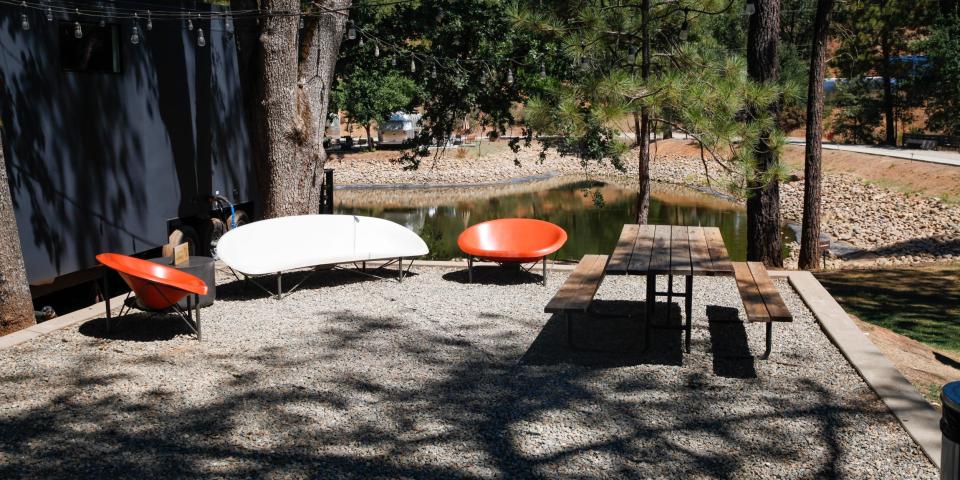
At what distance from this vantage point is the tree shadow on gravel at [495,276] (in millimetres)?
7891

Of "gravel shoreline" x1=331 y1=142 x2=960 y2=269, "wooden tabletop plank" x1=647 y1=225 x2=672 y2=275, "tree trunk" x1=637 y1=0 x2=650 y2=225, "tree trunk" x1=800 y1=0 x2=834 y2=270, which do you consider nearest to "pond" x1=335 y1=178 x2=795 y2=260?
"gravel shoreline" x1=331 y1=142 x2=960 y2=269

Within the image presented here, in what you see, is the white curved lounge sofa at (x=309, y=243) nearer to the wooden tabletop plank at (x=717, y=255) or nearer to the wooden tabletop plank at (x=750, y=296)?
the wooden tabletop plank at (x=717, y=255)

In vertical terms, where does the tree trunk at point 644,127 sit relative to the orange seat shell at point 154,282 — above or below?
above

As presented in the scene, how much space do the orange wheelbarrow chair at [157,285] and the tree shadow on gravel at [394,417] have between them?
36 cm

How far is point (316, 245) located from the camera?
7508 millimetres

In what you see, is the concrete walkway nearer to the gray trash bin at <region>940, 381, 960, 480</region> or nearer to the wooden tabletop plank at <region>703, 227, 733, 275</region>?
the wooden tabletop plank at <region>703, 227, 733, 275</region>

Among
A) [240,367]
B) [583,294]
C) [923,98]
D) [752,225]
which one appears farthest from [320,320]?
[923,98]

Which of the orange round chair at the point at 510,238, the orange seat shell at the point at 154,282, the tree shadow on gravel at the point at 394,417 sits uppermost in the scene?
the orange seat shell at the point at 154,282

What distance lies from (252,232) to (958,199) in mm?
16942

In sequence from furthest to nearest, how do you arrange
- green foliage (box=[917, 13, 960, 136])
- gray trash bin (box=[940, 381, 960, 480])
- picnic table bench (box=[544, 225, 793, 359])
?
green foliage (box=[917, 13, 960, 136])
picnic table bench (box=[544, 225, 793, 359])
gray trash bin (box=[940, 381, 960, 480])

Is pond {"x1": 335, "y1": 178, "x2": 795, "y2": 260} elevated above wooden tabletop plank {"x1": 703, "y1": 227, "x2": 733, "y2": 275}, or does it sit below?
below

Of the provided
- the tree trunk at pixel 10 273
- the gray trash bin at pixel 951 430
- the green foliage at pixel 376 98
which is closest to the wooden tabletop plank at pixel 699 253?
the gray trash bin at pixel 951 430

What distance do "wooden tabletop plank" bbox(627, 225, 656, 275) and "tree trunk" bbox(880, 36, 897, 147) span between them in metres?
23.9

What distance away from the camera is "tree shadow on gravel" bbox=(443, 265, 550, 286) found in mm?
7891
